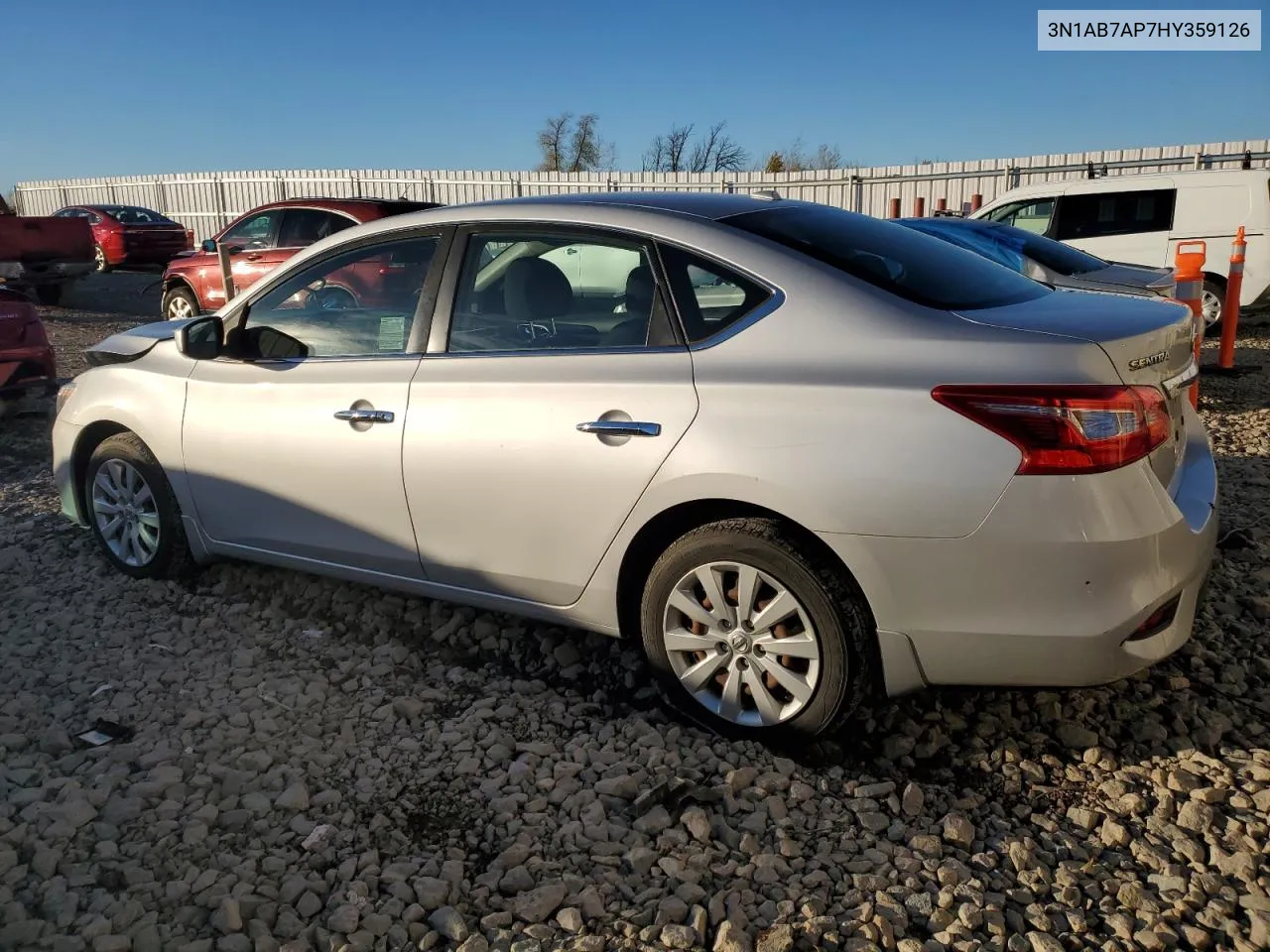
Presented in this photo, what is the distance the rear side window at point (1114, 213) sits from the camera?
11.8m

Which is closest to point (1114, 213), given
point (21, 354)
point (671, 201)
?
point (671, 201)

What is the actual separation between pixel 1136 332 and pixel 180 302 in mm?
13257

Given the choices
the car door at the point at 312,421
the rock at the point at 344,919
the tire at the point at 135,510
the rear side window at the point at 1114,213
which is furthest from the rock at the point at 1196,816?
the rear side window at the point at 1114,213

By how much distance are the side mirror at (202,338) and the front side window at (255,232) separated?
856 cm

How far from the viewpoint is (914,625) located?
8.95 ft

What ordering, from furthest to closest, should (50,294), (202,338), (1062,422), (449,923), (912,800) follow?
1. (50,294)
2. (202,338)
3. (912,800)
4. (1062,422)
5. (449,923)

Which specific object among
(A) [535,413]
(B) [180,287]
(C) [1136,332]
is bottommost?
(A) [535,413]

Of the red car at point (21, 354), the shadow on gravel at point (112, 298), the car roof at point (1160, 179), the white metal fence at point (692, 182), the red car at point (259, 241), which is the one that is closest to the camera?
the red car at point (21, 354)

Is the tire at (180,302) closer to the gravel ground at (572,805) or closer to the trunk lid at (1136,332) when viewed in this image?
the gravel ground at (572,805)

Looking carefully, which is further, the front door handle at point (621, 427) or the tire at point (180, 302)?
the tire at point (180, 302)

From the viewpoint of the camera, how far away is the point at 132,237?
20.0m

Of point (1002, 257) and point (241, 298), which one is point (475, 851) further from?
point (1002, 257)

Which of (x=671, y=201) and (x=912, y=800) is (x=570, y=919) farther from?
(x=671, y=201)

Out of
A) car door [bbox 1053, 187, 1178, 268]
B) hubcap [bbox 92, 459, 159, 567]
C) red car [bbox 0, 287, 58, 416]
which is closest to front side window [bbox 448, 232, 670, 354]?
hubcap [bbox 92, 459, 159, 567]
